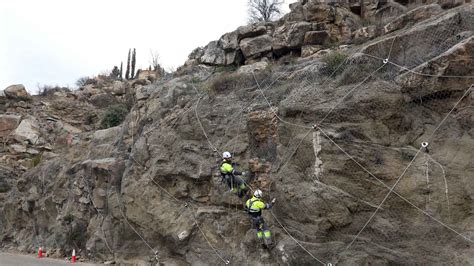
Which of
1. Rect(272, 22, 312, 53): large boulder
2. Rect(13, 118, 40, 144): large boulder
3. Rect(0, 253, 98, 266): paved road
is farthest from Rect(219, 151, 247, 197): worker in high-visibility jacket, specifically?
Rect(13, 118, 40, 144): large boulder

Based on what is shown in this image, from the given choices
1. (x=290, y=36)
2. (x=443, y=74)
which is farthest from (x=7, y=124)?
(x=443, y=74)

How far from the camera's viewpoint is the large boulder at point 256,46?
14898 millimetres

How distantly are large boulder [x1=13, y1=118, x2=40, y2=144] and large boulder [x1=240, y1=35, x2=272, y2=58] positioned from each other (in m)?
16.7

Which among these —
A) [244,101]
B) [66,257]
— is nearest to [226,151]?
[244,101]

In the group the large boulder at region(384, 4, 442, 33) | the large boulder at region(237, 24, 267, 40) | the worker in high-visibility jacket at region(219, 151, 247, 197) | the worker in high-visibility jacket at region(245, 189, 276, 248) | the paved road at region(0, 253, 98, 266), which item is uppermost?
the large boulder at region(237, 24, 267, 40)

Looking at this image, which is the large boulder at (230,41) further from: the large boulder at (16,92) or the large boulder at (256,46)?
the large boulder at (16,92)

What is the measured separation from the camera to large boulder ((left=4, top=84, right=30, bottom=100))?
93.5 feet

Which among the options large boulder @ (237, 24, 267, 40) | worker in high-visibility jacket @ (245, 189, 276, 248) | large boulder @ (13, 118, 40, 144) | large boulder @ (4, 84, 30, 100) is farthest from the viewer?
large boulder @ (4, 84, 30, 100)

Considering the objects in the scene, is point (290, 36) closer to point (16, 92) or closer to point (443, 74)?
point (443, 74)

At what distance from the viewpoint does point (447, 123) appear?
851 cm

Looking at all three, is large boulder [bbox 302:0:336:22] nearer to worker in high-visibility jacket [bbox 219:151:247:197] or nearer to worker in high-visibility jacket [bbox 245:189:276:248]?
worker in high-visibility jacket [bbox 219:151:247:197]

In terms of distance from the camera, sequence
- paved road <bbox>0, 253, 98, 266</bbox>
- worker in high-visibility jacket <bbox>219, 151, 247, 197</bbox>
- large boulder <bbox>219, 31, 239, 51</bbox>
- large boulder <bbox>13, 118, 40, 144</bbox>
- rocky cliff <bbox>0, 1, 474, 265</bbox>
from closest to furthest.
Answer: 1. rocky cliff <bbox>0, 1, 474, 265</bbox>
2. worker in high-visibility jacket <bbox>219, 151, 247, 197</bbox>
3. paved road <bbox>0, 253, 98, 266</bbox>
4. large boulder <bbox>219, 31, 239, 51</bbox>
5. large boulder <bbox>13, 118, 40, 144</bbox>

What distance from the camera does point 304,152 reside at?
996 cm

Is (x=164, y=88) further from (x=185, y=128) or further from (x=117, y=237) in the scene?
(x=117, y=237)
